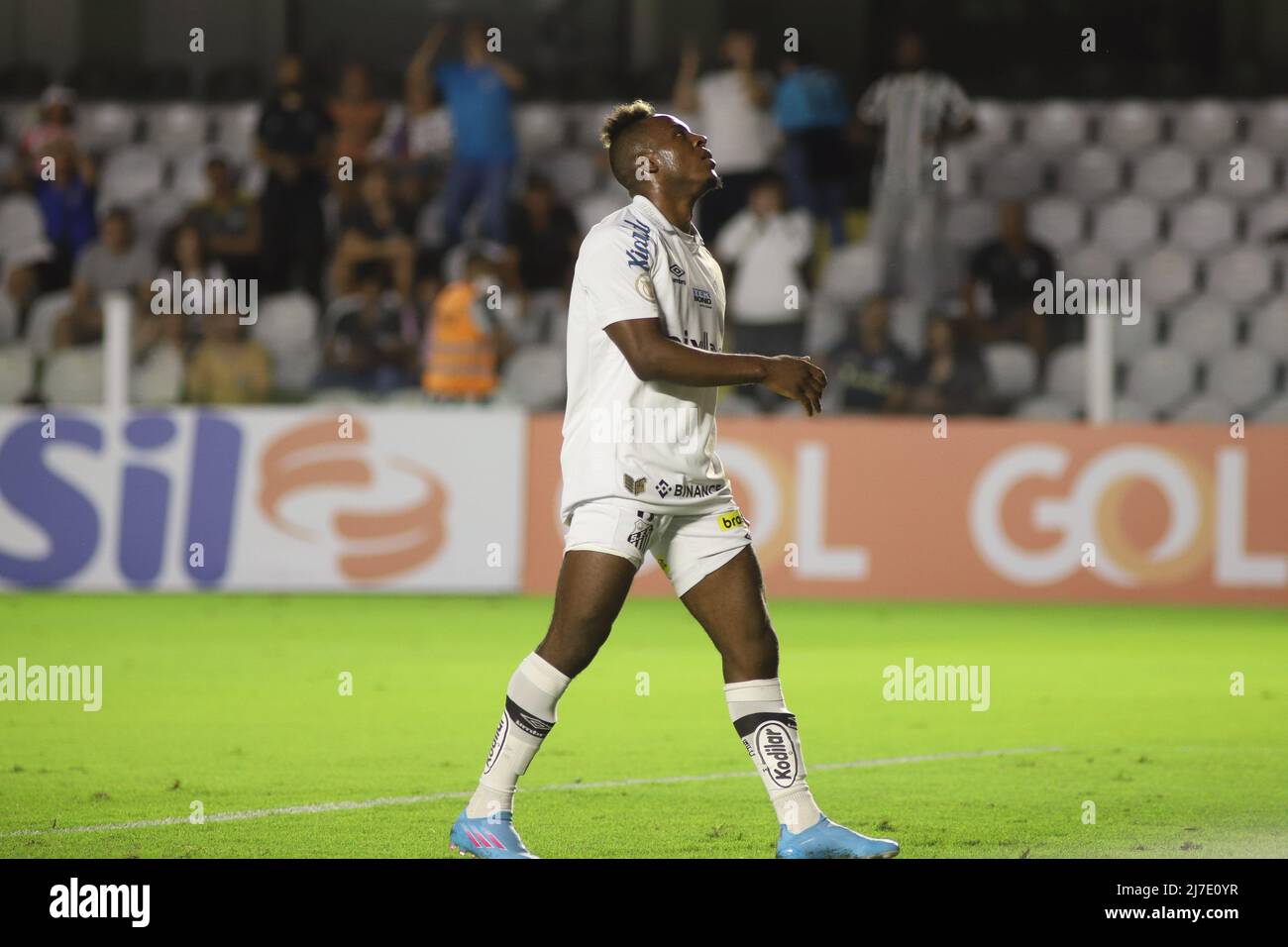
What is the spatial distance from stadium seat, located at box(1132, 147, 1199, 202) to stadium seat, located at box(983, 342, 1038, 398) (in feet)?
16.7

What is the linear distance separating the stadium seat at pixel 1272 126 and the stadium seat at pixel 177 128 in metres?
10.7

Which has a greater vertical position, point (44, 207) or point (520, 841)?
point (44, 207)

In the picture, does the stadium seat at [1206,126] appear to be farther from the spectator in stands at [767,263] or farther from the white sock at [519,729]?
the white sock at [519,729]

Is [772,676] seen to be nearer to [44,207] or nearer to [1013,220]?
[1013,220]

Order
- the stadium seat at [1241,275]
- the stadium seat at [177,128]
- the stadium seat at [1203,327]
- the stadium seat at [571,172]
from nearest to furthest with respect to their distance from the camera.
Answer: the stadium seat at [1203,327], the stadium seat at [1241,275], the stadium seat at [571,172], the stadium seat at [177,128]

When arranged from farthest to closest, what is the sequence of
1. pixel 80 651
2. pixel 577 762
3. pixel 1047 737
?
pixel 80 651 → pixel 1047 737 → pixel 577 762

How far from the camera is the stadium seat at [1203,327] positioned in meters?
16.2

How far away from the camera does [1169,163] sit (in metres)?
19.1

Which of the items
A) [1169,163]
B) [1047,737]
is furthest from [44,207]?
[1047,737]

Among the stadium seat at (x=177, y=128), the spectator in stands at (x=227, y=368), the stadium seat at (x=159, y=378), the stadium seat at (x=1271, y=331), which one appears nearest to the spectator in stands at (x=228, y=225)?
the spectator in stands at (x=227, y=368)

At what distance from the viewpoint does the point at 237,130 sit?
20.0 m

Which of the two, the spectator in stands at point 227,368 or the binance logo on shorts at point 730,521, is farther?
the spectator in stands at point 227,368

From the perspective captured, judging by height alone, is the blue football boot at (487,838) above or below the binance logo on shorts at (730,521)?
below
